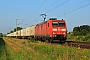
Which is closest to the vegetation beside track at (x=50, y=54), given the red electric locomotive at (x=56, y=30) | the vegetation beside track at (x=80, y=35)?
the red electric locomotive at (x=56, y=30)

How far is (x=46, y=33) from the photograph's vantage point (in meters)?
34.3

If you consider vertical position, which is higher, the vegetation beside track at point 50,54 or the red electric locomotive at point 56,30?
the red electric locomotive at point 56,30

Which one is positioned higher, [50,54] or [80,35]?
[80,35]

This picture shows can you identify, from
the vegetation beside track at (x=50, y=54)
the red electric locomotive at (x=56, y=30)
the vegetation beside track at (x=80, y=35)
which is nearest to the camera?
the vegetation beside track at (x=50, y=54)

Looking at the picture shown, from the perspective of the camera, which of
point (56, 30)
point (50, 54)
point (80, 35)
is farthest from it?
point (80, 35)

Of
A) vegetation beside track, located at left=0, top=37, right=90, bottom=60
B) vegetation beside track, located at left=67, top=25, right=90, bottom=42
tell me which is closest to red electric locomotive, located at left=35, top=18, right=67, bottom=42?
vegetation beside track, located at left=67, top=25, right=90, bottom=42

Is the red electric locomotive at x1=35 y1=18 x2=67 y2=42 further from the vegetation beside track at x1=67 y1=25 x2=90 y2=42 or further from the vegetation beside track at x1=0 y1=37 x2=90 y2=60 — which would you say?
the vegetation beside track at x1=0 y1=37 x2=90 y2=60

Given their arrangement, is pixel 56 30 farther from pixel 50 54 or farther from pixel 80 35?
pixel 80 35

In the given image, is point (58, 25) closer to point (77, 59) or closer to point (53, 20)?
point (53, 20)

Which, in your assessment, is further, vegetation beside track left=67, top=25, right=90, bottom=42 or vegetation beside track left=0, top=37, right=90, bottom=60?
vegetation beside track left=67, top=25, right=90, bottom=42

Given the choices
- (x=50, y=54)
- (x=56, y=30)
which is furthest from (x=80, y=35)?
(x=50, y=54)

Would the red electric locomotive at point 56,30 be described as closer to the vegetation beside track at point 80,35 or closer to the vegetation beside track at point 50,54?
the vegetation beside track at point 80,35

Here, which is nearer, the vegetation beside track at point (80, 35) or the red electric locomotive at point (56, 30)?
the red electric locomotive at point (56, 30)

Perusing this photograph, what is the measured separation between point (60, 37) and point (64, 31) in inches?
49.7
